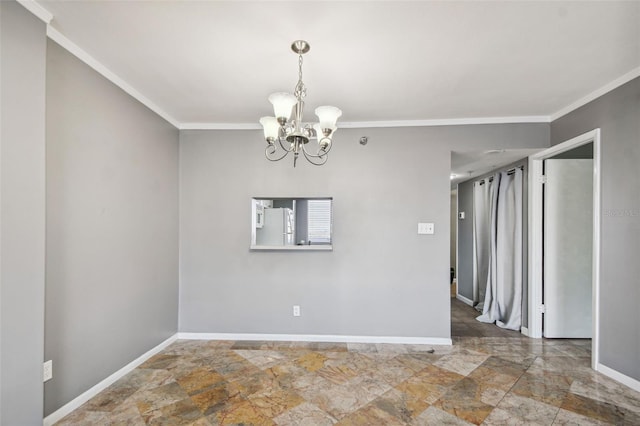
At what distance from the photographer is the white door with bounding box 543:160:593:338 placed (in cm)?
344

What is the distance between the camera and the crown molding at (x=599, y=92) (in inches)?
92.0

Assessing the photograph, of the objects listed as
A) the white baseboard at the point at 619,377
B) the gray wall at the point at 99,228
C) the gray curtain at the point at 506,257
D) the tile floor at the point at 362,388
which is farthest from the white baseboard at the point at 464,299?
the gray wall at the point at 99,228

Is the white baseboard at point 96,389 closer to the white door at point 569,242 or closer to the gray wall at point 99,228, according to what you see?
the gray wall at point 99,228

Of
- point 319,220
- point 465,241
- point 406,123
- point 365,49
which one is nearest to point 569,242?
point 465,241

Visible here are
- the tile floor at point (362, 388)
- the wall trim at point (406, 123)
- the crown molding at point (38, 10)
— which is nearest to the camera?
the crown molding at point (38, 10)

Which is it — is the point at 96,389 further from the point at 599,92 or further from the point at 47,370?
the point at 599,92

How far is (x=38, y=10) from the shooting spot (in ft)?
5.51

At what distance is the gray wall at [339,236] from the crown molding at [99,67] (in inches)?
25.4

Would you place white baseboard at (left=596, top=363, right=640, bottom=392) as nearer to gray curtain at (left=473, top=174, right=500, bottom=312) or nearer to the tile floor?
the tile floor

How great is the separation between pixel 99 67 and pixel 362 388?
125 inches

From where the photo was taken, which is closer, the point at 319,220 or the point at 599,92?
the point at 599,92

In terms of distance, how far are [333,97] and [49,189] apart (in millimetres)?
2213

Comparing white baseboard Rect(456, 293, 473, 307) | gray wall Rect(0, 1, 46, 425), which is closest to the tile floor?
gray wall Rect(0, 1, 46, 425)

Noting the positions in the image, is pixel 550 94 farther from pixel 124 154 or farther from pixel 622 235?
pixel 124 154
